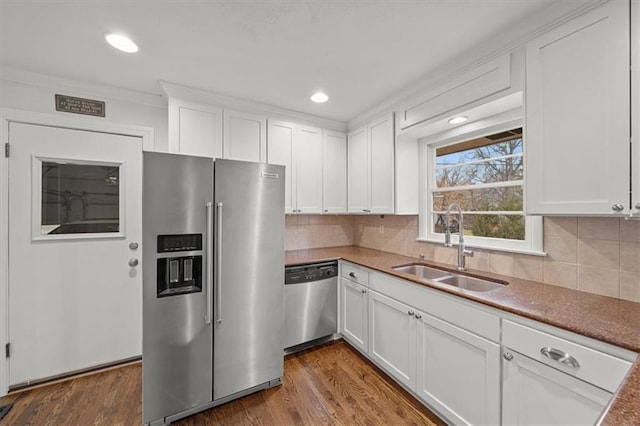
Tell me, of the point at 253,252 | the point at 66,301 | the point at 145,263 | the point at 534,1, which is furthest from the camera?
the point at 66,301

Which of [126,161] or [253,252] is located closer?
[253,252]

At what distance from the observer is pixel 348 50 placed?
177 centimetres

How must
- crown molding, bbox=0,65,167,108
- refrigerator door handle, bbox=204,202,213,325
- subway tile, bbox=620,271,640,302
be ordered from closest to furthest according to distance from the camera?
subway tile, bbox=620,271,640,302 < refrigerator door handle, bbox=204,202,213,325 < crown molding, bbox=0,65,167,108

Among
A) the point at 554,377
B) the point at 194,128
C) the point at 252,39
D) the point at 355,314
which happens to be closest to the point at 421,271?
the point at 355,314

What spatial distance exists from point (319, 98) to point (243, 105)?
0.74 meters

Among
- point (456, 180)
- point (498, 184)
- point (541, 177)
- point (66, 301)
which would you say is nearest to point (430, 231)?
point (456, 180)

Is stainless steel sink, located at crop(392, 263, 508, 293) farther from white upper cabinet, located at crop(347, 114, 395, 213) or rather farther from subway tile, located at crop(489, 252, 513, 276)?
white upper cabinet, located at crop(347, 114, 395, 213)

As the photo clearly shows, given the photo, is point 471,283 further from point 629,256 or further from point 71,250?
point 71,250

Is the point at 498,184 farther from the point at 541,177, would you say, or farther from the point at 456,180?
the point at 541,177

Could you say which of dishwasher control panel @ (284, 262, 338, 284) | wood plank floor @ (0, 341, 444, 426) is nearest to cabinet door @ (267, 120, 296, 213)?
dishwasher control panel @ (284, 262, 338, 284)

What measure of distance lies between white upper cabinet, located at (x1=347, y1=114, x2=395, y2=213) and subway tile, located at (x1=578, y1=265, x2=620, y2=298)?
1.37m

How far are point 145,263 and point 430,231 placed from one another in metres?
2.38

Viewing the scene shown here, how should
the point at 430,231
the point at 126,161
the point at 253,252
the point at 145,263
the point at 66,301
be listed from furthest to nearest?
1. the point at 430,231
2. the point at 126,161
3. the point at 66,301
4. the point at 253,252
5. the point at 145,263

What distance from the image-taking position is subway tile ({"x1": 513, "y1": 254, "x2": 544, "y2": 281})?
172 cm
